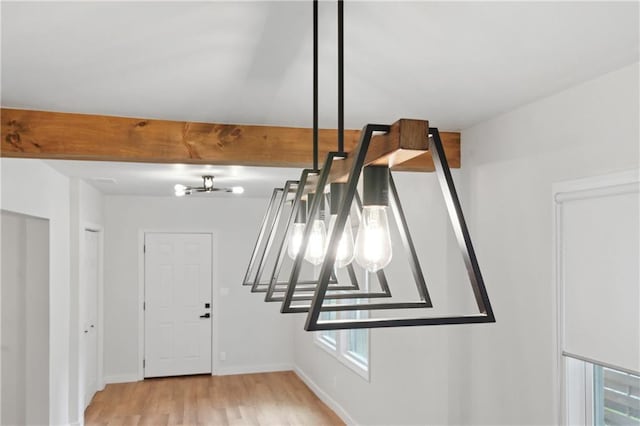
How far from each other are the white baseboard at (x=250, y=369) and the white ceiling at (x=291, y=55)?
5.72m

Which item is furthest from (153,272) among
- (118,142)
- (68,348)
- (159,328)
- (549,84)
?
(549,84)

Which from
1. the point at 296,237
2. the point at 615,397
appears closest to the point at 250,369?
the point at 615,397

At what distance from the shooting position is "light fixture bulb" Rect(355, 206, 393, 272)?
1.18 m

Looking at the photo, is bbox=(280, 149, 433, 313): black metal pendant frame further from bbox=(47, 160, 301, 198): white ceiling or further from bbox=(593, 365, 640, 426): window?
bbox=(47, 160, 301, 198): white ceiling

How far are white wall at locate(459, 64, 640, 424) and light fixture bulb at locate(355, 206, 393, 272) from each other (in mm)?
1608

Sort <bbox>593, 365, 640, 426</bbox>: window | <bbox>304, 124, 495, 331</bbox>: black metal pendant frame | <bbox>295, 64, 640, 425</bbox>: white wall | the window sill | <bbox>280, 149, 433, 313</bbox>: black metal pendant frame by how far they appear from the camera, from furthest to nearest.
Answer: the window sill
<bbox>295, 64, 640, 425</bbox>: white wall
<bbox>593, 365, 640, 426</bbox>: window
<bbox>280, 149, 433, 313</bbox>: black metal pendant frame
<bbox>304, 124, 495, 331</bbox>: black metal pendant frame

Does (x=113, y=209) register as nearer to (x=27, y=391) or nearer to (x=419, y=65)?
(x=27, y=391)

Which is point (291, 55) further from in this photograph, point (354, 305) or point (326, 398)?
point (326, 398)

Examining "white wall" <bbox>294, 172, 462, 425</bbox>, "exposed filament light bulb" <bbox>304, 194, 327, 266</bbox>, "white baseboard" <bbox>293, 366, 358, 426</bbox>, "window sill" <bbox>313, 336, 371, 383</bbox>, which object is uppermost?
"exposed filament light bulb" <bbox>304, 194, 327, 266</bbox>

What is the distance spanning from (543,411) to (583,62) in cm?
168

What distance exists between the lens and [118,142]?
307cm

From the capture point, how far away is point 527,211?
3027 mm

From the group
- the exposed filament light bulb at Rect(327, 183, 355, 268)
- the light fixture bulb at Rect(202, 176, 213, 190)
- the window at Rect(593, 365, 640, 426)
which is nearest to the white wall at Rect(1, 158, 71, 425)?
the light fixture bulb at Rect(202, 176, 213, 190)

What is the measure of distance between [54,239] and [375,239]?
14.7ft
